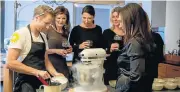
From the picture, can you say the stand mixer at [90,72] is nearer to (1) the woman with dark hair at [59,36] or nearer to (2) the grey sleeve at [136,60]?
(2) the grey sleeve at [136,60]

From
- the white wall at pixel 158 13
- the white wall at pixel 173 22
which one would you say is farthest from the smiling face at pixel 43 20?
the white wall at pixel 173 22

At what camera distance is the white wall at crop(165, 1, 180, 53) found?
13.6 feet

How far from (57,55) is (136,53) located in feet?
3.02

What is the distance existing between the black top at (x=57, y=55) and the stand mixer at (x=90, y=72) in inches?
19.9

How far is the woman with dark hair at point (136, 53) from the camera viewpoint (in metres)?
1.19

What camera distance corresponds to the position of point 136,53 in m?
1.19

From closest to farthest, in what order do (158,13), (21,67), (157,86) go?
(21,67)
(157,86)
(158,13)

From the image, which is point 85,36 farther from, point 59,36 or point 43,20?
point 43,20

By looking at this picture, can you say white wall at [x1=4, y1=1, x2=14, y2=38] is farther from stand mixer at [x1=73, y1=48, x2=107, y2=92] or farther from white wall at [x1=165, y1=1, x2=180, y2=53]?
stand mixer at [x1=73, y1=48, x2=107, y2=92]

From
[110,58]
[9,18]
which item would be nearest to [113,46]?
[110,58]

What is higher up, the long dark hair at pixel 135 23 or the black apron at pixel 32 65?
the long dark hair at pixel 135 23

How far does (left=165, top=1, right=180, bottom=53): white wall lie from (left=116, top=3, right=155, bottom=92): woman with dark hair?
3174 millimetres

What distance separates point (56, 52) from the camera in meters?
1.91

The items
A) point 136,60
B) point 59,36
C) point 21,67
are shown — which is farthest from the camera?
point 59,36
